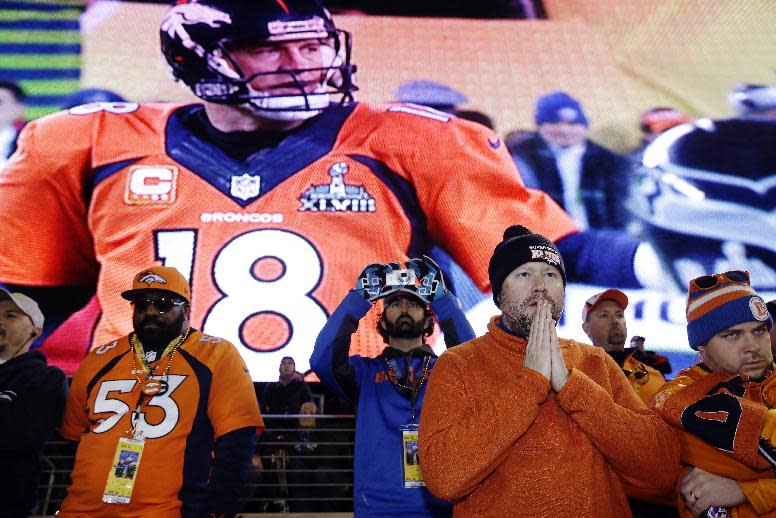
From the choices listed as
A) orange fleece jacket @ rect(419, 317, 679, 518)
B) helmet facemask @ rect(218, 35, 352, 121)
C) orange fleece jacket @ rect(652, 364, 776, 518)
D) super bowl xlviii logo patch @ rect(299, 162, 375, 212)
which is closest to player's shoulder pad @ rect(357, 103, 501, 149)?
helmet facemask @ rect(218, 35, 352, 121)

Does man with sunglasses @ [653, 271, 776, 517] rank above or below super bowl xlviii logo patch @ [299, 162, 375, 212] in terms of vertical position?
below

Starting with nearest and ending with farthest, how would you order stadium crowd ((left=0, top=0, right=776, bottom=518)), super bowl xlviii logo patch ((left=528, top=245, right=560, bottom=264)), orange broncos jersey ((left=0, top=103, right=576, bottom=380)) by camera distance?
super bowl xlviii logo patch ((left=528, top=245, right=560, bottom=264))
stadium crowd ((left=0, top=0, right=776, bottom=518))
orange broncos jersey ((left=0, top=103, right=576, bottom=380))

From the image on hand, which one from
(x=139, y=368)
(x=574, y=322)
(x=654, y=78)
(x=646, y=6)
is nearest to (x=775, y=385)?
(x=139, y=368)

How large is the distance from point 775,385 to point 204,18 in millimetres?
4569

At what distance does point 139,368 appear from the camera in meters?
2.89

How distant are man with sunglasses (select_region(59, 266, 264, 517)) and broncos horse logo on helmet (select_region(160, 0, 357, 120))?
259 centimetres

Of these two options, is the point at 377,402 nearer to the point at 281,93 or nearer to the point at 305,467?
the point at 305,467

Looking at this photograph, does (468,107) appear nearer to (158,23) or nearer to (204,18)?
(204,18)

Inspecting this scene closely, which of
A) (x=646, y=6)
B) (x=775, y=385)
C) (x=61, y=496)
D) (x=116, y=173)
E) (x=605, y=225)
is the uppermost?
(x=646, y=6)

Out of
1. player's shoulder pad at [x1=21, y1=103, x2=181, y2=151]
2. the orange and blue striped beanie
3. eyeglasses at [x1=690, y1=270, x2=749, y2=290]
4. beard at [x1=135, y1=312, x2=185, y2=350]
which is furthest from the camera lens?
player's shoulder pad at [x1=21, y1=103, x2=181, y2=151]

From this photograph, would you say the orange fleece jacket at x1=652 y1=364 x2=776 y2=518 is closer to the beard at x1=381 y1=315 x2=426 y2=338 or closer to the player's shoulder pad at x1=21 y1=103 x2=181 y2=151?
the beard at x1=381 y1=315 x2=426 y2=338

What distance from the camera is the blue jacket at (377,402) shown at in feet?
8.54

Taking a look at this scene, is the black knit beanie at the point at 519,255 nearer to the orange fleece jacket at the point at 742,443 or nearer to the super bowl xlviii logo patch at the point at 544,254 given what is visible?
the super bowl xlviii logo patch at the point at 544,254

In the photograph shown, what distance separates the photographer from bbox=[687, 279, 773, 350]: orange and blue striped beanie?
208cm
